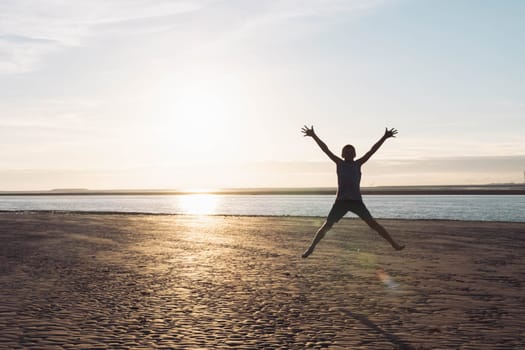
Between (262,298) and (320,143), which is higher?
(320,143)

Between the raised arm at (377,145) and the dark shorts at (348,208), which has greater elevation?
the raised arm at (377,145)

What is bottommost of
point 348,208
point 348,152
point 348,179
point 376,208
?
point 376,208

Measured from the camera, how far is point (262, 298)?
9.70m

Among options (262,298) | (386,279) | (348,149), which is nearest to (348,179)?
(348,149)

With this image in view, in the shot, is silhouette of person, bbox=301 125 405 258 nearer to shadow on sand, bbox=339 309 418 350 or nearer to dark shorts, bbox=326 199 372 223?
dark shorts, bbox=326 199 372 223

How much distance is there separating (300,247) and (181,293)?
9.34 m

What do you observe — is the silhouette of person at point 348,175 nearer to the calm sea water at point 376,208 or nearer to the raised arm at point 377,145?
the raised arm at point 377,145

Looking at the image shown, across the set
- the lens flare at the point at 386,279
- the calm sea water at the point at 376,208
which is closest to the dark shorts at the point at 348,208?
the lens flare at the point at 386,279

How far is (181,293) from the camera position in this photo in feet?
33.8

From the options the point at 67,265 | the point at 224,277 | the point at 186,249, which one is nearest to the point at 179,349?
the point at 224,277

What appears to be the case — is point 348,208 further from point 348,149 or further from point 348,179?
point 348,149

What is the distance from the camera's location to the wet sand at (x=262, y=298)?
6.93 m

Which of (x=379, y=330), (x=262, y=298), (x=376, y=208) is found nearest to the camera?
(x=379, y=330)

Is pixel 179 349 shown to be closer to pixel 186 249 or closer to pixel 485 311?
pixel 485 311
